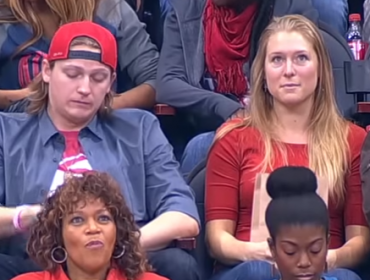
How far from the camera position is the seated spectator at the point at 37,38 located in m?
4.11

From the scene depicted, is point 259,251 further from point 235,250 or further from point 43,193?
point 43,193

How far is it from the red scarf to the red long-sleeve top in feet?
2.25

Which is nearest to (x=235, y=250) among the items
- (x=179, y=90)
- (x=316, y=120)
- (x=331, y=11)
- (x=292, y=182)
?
(x=292, y=182)

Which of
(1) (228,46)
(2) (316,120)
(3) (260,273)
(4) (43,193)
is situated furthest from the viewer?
(1) (228,46)

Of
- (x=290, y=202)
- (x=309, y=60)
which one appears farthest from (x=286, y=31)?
(x=290, y=202)

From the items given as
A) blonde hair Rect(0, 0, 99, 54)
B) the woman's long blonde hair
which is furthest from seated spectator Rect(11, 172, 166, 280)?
blonde hair Rect(0, 0, 99, 54)

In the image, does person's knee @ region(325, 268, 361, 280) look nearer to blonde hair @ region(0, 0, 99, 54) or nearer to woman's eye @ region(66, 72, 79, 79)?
woman's eye @ region(66, 72, 79, 79)

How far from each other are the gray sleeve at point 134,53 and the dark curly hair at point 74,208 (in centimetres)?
130

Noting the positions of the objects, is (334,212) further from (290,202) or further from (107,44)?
(107,44)

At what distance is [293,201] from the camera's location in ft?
9.73

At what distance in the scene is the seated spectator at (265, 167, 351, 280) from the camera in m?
2.88

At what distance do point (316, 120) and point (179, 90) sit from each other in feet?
2.58

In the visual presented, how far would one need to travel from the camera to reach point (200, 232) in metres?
3.53

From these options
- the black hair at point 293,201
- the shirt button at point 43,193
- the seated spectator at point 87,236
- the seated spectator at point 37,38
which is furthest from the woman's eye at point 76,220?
the seated spectator at point 37,38
